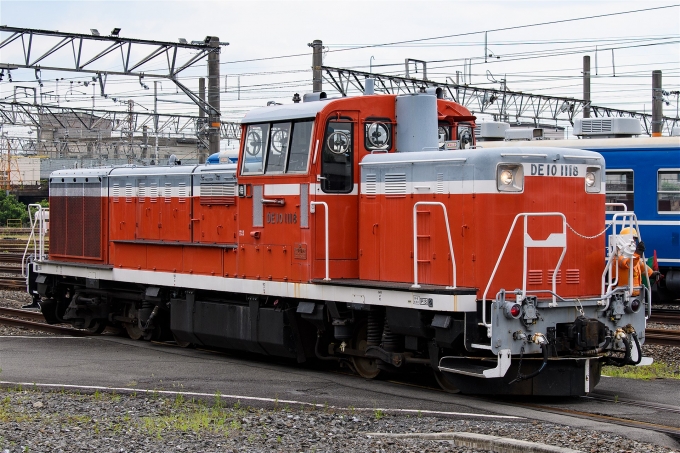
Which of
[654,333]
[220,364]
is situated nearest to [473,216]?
[220,364]

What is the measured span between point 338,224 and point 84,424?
13.4ft

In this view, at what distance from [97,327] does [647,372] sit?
9.29 meters

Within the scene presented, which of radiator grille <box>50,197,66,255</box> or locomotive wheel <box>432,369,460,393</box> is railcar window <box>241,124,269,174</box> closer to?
locomotive wheel <box>432,369,460,393</box>

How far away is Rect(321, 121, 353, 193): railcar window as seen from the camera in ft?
34.9

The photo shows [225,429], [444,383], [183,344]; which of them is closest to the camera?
[225,429]


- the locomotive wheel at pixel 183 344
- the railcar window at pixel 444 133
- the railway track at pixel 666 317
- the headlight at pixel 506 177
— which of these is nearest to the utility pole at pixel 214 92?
the locomotive wheel at pixel 183 344

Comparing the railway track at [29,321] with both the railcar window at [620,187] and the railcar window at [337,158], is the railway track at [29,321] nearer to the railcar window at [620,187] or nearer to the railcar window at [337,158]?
the railcar window at [337,158]

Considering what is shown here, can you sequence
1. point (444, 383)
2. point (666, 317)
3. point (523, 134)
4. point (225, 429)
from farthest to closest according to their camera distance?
point (523, 134) < point (666, 317) < point (444, 383) < point (225, 429)

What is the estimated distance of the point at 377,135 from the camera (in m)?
10.9

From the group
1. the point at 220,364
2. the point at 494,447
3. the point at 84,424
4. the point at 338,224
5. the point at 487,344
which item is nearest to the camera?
the point at 494,447

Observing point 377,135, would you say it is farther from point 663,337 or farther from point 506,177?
point 663,337

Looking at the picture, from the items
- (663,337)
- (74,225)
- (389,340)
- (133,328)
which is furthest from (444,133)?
(74,225)

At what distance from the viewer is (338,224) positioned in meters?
10.8

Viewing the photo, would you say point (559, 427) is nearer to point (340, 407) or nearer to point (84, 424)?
point (340, 407)
